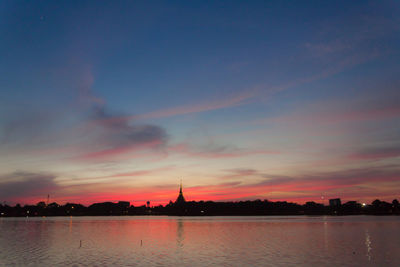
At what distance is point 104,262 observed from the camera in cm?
5128

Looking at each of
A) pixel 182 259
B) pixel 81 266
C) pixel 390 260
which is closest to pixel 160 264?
pixel 182 259

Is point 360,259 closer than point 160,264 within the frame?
No

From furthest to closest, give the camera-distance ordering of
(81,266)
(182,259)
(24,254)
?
(24,254) → (182,259) → (81,266)

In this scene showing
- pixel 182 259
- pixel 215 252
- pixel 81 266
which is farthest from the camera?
pixel 215 252

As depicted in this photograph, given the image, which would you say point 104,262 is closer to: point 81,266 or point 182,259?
point 81,266

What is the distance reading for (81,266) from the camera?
47.6 metres

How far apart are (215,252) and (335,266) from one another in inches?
867

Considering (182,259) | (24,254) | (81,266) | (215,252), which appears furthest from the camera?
(215,252)

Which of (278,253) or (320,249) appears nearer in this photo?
(278,253)

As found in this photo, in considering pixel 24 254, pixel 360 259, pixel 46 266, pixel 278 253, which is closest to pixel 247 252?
pixel 278 253

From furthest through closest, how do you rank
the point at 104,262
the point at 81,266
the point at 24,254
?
the point at 24,254 < the point at 104,262 < the point at 81,266

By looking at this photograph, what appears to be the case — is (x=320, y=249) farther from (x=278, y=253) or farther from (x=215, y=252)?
(x=215, y=252)

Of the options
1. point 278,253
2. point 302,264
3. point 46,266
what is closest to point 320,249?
point 278,253

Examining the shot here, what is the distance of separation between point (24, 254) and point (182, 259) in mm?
26402
